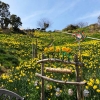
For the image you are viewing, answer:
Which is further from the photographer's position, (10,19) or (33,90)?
(10,19)

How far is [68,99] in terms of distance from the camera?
709 cm

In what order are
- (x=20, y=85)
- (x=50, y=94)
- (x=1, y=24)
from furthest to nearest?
(x=1, y=24) < (x=20, y=85) < (x=50, y=94)

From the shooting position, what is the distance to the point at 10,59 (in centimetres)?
1702

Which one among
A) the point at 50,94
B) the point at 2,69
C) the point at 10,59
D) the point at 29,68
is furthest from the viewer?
the point at 10,59

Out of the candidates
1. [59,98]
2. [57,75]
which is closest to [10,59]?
[57,75]

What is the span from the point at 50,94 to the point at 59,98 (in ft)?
1.89

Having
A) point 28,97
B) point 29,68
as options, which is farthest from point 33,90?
point 29,68

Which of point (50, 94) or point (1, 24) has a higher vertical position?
point (1, 24)

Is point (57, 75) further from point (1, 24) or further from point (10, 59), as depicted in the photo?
point (1, 24)

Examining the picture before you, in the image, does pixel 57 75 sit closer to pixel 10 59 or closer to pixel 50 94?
pixel 50 94

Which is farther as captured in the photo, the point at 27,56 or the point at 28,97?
the point at 27,56

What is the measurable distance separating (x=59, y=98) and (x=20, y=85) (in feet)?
7.42

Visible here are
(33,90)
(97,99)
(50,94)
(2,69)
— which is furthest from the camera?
(2,69)

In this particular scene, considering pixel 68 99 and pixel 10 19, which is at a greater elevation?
pixel 10 19
